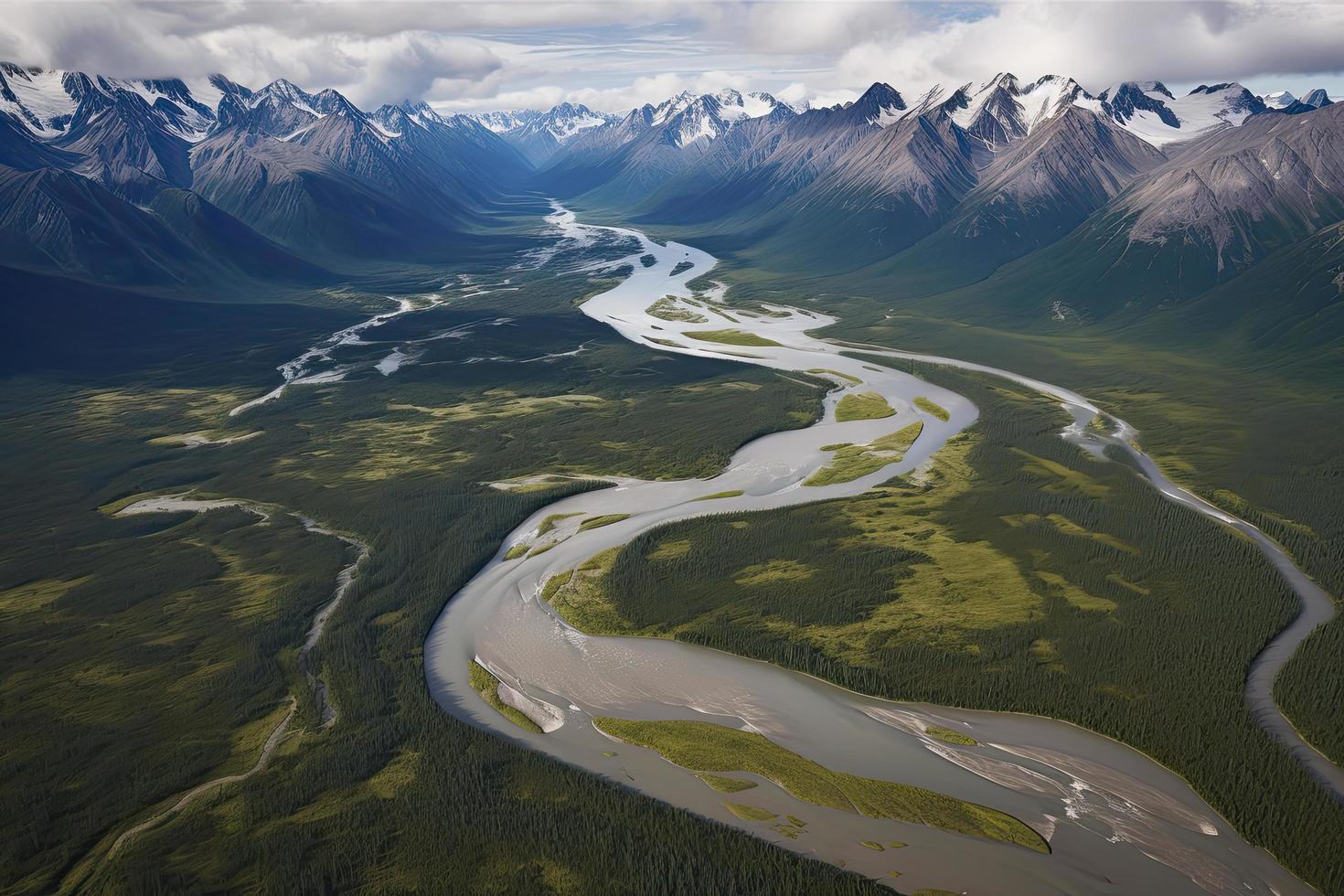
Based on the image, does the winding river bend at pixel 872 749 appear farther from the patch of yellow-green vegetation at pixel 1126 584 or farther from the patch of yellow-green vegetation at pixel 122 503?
the patch of yellow-green vegetation at pixel 122 503

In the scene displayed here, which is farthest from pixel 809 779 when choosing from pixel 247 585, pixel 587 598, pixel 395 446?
pixel 395 446

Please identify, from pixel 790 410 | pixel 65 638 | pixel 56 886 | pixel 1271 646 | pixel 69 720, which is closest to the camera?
pixel 56 886

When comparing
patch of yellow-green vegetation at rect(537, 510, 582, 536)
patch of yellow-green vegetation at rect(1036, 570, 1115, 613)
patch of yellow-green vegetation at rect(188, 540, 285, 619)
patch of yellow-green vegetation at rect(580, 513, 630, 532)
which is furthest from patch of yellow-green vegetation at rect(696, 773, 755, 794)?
patch of yellow-green vegetation at rect(537, 510, 582, 536)

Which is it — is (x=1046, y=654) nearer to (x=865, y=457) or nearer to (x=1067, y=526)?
(x=1067, y=526)

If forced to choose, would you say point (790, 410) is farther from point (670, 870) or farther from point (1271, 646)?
point (670, 870)

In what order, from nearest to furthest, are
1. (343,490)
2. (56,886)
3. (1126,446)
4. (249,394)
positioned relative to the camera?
(56,886) → (343,490) → (1126,446) → (249,394)

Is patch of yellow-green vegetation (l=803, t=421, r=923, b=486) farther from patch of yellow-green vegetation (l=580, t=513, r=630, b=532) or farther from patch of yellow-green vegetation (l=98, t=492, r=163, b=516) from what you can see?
patch of yellow-green vegetation (l=98, t=492, r=163, b=516)

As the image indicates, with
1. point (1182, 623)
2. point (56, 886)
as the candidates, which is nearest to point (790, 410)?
point (1182, 623)
